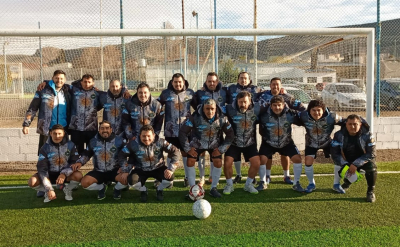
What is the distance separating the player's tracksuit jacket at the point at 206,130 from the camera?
4667 millimetres

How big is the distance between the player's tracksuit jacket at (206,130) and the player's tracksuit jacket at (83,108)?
129cm

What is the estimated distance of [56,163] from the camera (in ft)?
15.1

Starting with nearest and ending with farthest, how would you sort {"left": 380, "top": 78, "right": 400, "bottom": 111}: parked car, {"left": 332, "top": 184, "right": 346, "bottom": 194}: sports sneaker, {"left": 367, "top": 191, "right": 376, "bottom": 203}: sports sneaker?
1. {"left": 367, "top": 191, "right": 376, "bottom": 203}: sports sneaker
2. {"left": 332, "top": 184, "right": 346, "bottom": 194}: sports sneaker
3. {"left": 380, "top": 78, "right": 400, "bottom": 111}: parked car

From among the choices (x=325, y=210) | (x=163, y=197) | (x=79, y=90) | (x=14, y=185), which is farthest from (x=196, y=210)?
(x=14, y=185)

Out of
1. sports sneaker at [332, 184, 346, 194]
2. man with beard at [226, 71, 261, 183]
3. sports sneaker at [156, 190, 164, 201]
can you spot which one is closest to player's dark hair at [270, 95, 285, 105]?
man with beard at [226, 71, 261, 183]

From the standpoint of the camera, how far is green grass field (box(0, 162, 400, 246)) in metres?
3.38

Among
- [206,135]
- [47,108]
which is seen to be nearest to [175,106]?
[206,135]

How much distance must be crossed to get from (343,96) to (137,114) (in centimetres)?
378

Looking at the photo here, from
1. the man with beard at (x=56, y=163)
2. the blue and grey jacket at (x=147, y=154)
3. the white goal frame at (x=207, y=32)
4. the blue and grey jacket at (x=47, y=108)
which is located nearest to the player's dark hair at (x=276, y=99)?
the white goal frame at (x=207, y=32)

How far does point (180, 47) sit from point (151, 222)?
10.5 ft

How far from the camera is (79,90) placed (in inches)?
198

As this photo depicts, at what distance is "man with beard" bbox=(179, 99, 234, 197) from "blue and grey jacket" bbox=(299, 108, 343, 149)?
103 centimetres

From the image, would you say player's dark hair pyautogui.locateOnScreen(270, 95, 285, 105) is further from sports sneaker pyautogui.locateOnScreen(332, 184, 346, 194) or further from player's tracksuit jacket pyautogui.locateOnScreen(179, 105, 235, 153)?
sports sneaker pyautogui.locateOnScreen(332, 184, 346, 194)

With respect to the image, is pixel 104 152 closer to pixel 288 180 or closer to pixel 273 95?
pixel 273 95
